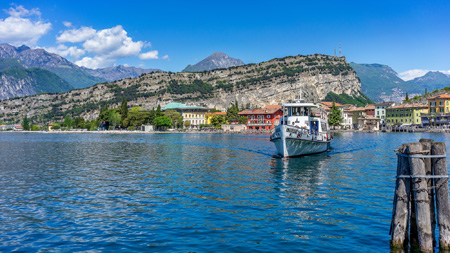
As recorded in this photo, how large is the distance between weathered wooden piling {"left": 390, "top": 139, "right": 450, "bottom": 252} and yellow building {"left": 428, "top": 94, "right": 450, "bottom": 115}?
522ft

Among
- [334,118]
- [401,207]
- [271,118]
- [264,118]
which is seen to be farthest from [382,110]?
[401,207]

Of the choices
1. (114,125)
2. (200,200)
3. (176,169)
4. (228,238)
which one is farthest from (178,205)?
(114,125)

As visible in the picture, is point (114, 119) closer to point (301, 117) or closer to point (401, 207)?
point (301, 117)

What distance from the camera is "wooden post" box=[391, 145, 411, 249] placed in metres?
11.5

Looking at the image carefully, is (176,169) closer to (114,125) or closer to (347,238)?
(347,238)

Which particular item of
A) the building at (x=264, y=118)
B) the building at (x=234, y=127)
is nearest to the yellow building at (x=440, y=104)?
the building at (x=264, y=118)

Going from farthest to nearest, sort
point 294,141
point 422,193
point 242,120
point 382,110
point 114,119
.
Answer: point 382,110, point 114,119, point 242,120, point 294,141, point 422,193

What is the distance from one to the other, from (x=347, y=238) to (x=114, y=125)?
177 m

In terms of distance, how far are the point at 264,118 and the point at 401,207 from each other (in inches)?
6114

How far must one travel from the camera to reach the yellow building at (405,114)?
16086 centimetres

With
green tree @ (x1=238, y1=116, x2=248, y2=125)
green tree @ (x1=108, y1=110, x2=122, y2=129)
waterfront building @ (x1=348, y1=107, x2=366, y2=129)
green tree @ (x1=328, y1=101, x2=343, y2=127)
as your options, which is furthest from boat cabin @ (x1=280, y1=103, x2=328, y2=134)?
waterfront building @ (x1=348, y1=107, x2=366, y2=129)

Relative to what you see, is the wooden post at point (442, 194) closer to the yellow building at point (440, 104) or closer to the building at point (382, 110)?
the yellow building at point (440, 104)

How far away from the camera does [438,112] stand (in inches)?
5881

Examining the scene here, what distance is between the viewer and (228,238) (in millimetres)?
13609
